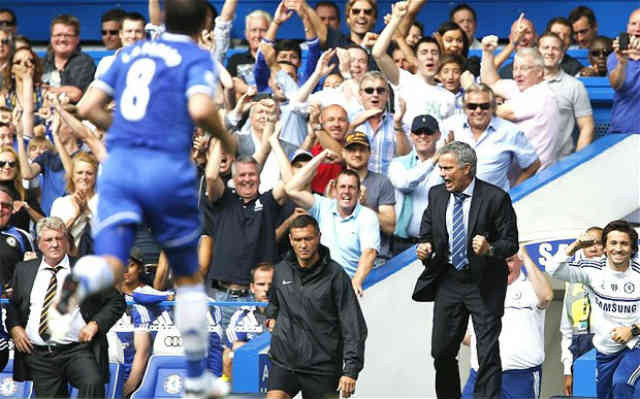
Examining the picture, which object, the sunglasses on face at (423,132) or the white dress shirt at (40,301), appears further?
the sunglasses on face at (423,132)

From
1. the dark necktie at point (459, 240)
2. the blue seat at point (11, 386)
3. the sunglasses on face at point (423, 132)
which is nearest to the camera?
the dark necktie at point (459, 240)

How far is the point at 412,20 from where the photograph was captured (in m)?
14.0

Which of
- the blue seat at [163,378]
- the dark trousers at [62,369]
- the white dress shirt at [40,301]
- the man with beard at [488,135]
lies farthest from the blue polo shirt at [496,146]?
the dark trousers at [62,369]

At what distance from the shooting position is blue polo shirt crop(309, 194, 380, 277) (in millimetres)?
11133

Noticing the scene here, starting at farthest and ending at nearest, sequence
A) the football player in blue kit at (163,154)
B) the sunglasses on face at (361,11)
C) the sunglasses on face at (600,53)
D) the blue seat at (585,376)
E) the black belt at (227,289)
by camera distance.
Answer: the sunglasses on face at (600,53)
the sunglasses on face at (361,11)
the black belt at (227,289)
the blue seat at (585,376)
the football player in blue kit at (163,154)

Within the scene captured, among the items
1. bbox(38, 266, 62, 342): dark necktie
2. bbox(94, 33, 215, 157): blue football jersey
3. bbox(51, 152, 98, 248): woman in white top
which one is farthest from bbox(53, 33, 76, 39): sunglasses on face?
bbox(94, 33, 215, 157): blue football jersey

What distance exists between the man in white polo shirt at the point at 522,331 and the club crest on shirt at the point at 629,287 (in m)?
1.00

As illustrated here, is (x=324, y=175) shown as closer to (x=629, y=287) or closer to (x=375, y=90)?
(x=375, y=90)

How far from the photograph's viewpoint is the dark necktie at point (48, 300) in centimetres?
1022

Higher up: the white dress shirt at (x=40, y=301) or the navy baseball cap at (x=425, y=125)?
the navy baseball cap at (x=425, y=125)

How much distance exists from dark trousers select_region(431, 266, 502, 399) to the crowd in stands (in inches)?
66.5

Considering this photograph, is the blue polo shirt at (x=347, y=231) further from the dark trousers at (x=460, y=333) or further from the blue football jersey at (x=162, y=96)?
the blue football jersey at (x=162, y=96)

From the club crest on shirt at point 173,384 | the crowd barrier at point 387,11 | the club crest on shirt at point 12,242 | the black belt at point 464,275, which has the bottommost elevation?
the club crest on shirt at point 173,384

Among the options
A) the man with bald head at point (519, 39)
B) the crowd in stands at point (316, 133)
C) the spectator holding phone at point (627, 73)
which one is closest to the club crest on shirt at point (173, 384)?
the crowd in stands at point (316, 133)
